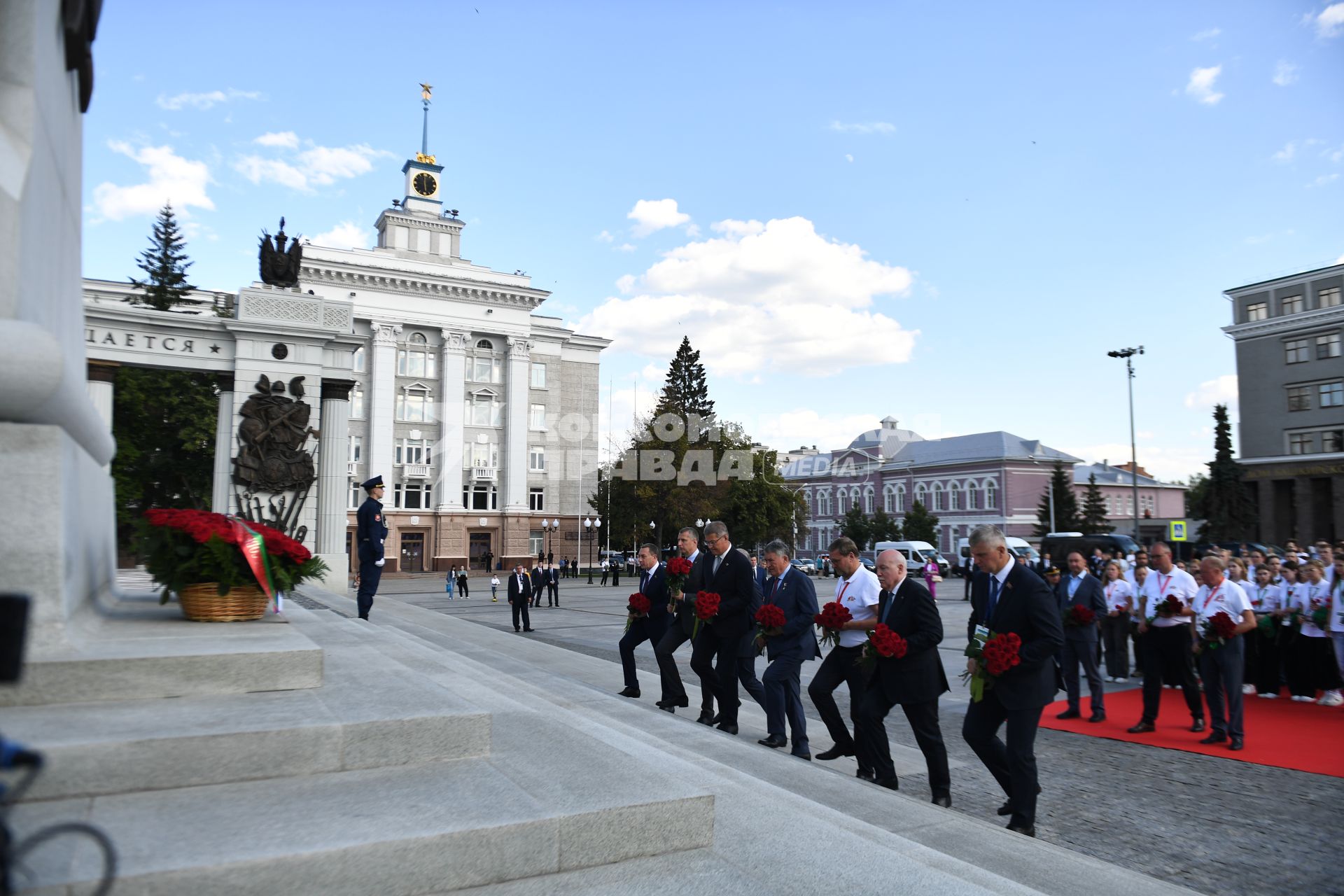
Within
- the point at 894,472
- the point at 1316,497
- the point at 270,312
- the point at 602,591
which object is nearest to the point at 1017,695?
the point at 270,312

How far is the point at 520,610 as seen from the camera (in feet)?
68.2

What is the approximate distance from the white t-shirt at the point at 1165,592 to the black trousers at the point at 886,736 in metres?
4.72

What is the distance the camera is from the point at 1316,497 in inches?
2015

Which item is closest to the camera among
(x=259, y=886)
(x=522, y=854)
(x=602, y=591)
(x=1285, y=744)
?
(x=259, y=886)

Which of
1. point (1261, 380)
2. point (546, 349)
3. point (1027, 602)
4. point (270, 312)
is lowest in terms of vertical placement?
point (1027, 602)

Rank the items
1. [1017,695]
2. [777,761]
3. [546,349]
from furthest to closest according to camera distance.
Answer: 1. [546,349]
2. [777,761]
3. [1017,695]

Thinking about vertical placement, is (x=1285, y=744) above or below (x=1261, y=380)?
below

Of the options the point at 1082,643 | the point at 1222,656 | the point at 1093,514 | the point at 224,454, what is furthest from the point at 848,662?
the point at 1093,514

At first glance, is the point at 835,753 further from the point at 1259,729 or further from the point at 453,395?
the point at 453,395

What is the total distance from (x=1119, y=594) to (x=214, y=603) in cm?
1250

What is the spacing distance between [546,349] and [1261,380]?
47549 millimetres

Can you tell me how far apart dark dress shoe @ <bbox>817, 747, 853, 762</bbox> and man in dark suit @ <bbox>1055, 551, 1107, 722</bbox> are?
3.72 m

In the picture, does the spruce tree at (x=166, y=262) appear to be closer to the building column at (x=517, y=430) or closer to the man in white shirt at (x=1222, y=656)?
the building column at (x=517, y=430)

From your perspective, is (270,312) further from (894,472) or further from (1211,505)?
(894,472)
